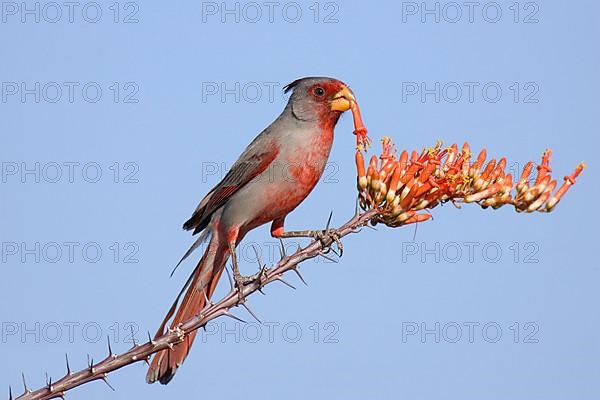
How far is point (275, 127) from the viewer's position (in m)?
8.71

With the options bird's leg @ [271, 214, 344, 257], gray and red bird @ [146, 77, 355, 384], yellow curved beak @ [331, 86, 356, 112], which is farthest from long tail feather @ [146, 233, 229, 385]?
yellow curved beak @ [331, 86, 356, 112]

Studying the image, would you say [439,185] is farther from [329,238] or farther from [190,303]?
Answer: [190,303]

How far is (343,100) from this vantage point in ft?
26.9

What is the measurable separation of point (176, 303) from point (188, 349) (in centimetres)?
44

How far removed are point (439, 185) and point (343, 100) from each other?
2.40 metres

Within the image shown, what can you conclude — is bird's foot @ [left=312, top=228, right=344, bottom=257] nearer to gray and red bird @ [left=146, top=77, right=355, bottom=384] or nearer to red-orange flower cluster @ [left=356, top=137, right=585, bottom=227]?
red-orange flower cluster @ [left=356, top=137, right=585, bottom=227]

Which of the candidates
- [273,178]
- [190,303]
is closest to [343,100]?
[273,178]

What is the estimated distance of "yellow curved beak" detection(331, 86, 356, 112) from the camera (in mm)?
8094

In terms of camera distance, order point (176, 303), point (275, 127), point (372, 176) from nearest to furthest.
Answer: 1. point (372, 176)
2. point (176, 303)
3. point (275, 127)

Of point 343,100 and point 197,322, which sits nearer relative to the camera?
point 197,322

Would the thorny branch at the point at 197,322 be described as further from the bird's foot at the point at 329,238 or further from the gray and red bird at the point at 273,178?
the gray and red bird at the point at 273,178

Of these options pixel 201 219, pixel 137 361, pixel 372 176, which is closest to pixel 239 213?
pixel 201 219

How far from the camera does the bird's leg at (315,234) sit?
6133 millimetres

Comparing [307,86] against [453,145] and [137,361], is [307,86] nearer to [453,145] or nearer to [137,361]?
[453,145]
